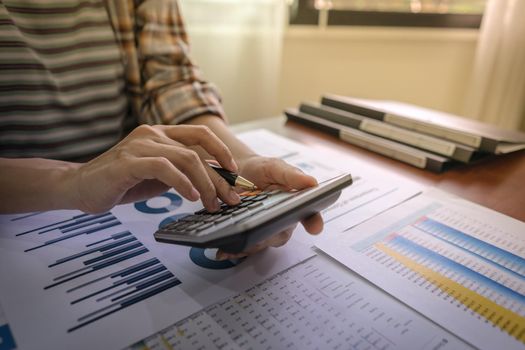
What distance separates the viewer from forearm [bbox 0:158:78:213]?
45cm

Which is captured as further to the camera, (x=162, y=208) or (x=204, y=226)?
(x=162, y=208)

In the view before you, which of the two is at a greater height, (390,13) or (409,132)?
(390,13)

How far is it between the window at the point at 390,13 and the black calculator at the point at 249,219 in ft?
4.10

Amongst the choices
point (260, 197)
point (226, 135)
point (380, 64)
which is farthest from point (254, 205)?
point (380, 64)

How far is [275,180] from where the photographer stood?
1.58ft

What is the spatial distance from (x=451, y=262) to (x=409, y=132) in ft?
1.29

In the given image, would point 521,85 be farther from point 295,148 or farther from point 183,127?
point 183,127

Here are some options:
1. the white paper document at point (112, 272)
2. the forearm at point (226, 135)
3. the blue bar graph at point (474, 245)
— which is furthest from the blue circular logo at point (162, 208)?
the blue bar graph at point (474, 245)

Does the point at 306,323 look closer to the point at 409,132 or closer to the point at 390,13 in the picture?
the point at 409,132

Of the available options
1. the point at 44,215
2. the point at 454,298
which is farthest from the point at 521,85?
the point at 44,215

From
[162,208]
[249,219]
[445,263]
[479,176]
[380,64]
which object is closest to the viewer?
[249,219]

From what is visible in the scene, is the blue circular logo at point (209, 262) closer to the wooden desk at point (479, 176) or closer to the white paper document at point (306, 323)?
the white paper document at point (306, 323)

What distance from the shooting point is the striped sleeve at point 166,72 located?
0.70 m

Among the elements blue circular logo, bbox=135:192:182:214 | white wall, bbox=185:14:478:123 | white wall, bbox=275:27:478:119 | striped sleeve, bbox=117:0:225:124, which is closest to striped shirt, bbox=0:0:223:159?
striped sleeve, bbox=117:0:225:124
